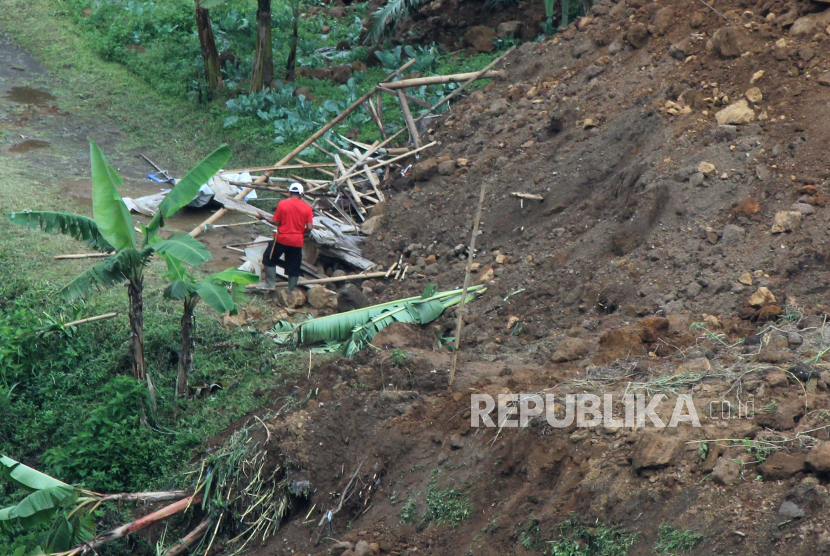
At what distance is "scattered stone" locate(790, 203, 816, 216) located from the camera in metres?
7.21

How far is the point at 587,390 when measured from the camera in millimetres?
5398

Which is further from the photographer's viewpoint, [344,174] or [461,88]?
[461,88]

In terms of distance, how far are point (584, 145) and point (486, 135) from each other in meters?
1.91

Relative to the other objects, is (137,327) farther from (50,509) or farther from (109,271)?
(50,509)

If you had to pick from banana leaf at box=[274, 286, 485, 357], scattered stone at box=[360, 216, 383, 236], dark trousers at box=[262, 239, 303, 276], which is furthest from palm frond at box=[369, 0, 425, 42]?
banana leaf at box=[274, 286, 485, 357]

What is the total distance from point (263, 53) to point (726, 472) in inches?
477

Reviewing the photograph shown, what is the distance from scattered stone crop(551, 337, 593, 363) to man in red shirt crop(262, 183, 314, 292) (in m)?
3.74

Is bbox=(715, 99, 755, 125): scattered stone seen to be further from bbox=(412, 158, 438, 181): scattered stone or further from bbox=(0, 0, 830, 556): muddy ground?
bbox=(412, 158, 438, 181): scattered stone

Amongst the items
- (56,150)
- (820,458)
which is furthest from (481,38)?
(820,458)

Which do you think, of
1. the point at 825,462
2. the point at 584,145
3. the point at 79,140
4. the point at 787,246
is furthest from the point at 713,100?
the point at 79,140

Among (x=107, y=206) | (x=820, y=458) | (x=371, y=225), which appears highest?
(x=107, y=206)

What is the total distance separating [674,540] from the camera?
4.07 metres

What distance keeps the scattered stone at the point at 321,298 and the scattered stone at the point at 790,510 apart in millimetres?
5884

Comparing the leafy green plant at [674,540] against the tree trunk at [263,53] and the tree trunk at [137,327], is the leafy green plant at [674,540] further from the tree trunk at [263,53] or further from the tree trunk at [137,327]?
the tree trunk at [263,53]
